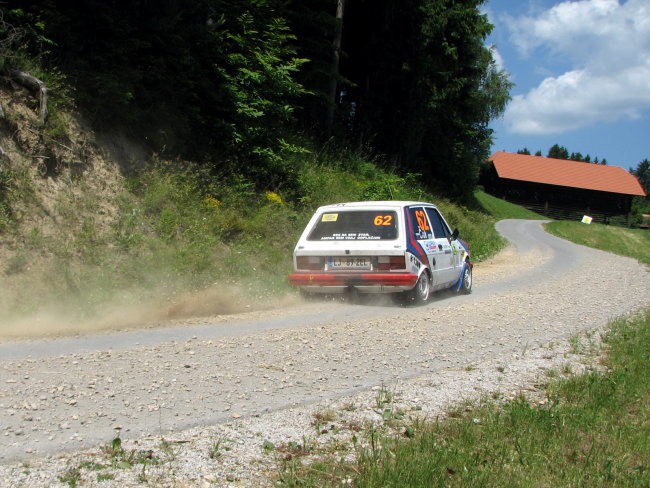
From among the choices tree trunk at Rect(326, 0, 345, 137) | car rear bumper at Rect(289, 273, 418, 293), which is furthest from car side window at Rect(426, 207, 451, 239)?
tree trunk at Rect(326, 0, 345, 137)

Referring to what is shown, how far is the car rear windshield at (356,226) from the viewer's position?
10.6 meters

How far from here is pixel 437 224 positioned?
12219mm

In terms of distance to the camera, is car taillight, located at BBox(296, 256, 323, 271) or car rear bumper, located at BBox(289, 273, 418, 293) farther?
car taillight, located at BBox(296, 256, 323, 271)

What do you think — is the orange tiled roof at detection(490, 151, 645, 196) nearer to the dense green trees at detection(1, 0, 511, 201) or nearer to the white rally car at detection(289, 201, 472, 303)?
the dense green trees at detection(1, 0, 511, 201)

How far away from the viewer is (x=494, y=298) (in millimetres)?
12297

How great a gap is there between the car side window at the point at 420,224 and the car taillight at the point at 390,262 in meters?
0.74

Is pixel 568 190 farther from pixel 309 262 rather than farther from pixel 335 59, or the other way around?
pixel 309 262

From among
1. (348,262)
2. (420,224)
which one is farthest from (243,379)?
(420,224)

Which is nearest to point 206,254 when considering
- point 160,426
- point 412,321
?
point 412,321

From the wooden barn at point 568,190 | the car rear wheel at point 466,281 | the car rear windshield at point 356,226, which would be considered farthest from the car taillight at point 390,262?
the wooden barn at point 568,190

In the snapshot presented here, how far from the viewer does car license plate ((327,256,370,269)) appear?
10398 millimetres

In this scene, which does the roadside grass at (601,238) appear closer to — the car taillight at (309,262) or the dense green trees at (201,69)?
the dense green trees at (201,69)

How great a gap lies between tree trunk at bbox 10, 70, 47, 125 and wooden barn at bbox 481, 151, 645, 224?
2639 inches

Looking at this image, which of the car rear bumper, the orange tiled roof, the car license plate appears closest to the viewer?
the car rear bumper
